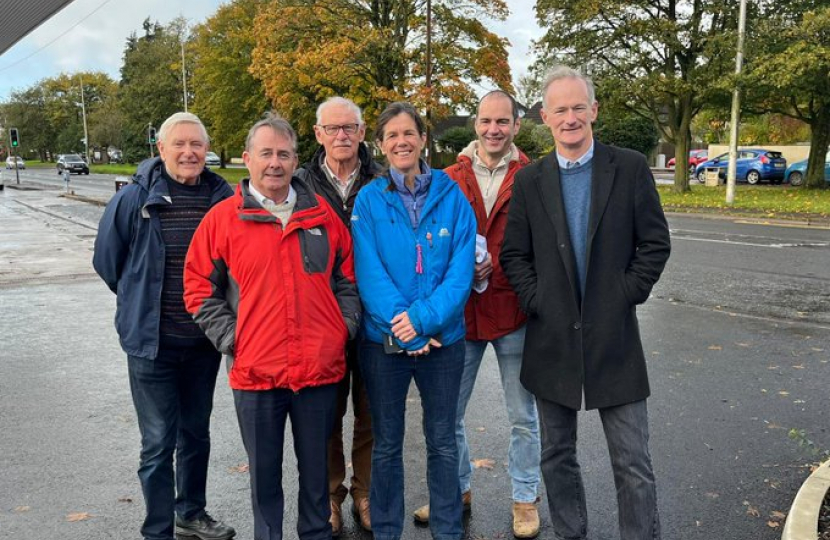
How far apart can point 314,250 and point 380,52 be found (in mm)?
26300

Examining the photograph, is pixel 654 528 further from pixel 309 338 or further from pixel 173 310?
pixel 173 310

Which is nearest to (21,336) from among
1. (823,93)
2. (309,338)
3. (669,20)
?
(309,338)

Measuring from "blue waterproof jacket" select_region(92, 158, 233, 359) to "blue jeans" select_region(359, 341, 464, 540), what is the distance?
3.29 feet

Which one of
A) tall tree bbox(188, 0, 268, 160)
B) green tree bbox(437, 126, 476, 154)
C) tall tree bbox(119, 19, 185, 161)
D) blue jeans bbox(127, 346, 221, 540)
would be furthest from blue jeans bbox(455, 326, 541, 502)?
tall tree bbox(119, 19, 185, 161)

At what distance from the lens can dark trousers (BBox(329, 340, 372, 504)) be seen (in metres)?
3.79

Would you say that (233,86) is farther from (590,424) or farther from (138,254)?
(138,254)

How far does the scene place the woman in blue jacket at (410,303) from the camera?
325cm

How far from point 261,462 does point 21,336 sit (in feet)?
19.7

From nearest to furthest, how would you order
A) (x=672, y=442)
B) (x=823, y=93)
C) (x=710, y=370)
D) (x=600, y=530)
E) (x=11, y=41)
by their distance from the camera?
(x=600, y=530), (x=672, y=442), (x=710, y=370), (x=11, y=41), (x=823, y=93)

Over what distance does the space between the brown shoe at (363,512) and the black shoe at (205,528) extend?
2.12ft

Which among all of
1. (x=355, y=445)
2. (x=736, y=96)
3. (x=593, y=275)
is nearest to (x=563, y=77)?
(x=593, y=275)

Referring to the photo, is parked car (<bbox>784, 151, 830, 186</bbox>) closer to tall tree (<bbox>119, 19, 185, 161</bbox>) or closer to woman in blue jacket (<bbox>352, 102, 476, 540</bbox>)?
woman in blue jacket (<bbox>352, 102, 476, 540</bbox>)

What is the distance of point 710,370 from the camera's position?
6434mm

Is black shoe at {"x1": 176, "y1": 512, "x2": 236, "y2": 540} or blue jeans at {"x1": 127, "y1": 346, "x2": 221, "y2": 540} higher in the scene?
blue jeans at {"x1": 127, "y1": 346, "x2": 221, "y2": 540}
